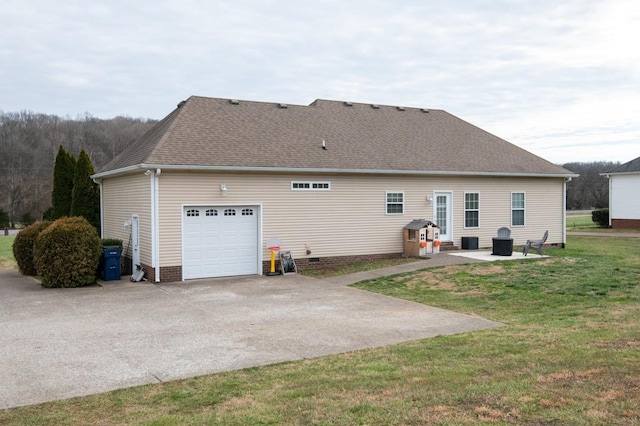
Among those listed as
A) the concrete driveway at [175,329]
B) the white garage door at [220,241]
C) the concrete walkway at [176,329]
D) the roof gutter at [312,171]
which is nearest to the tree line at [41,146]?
the roof gutter at [312,171]

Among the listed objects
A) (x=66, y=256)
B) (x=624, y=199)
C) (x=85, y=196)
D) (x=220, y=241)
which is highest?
(x=85, y=196)

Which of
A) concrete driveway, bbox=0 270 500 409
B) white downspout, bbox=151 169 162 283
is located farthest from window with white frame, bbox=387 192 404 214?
white downspout, bbox=151 169 162 283

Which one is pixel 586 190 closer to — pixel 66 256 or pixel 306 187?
pixel 306 187

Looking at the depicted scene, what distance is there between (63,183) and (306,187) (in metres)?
11.2

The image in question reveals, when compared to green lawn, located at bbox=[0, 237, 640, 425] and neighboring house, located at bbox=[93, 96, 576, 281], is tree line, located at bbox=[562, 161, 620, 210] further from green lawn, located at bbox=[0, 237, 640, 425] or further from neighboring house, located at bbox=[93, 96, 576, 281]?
green lawn, located at bbox=[0, 237, 640, 425]

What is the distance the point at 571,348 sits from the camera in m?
7.11

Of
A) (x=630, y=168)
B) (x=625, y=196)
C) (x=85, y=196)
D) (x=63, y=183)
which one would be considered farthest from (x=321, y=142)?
(x=630, y=168)

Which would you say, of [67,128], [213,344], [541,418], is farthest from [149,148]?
[67,128]

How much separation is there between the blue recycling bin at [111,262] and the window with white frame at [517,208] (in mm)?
14082

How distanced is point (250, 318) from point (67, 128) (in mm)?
66344

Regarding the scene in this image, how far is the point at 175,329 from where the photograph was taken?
9453 mm

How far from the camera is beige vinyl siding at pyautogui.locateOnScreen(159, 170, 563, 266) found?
604 inches

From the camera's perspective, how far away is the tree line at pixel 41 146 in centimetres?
6238

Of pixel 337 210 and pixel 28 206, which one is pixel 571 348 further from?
pixel 28 206
